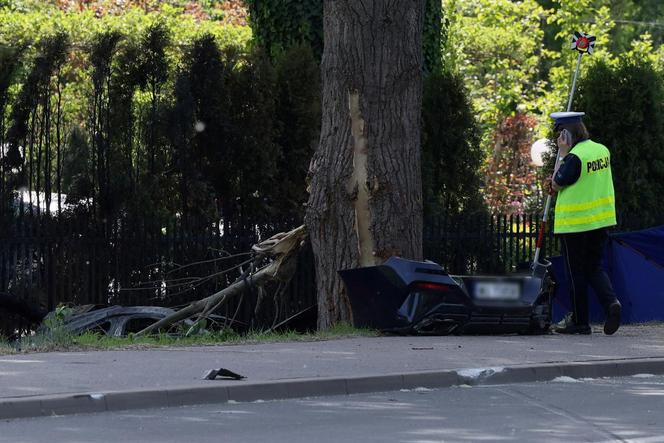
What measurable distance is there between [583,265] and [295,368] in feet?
13.4

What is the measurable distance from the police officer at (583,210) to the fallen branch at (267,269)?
8.87ft

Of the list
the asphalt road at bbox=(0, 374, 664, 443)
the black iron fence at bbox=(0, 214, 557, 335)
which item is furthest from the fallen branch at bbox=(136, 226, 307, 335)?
the asphalt road at bbox=(0, 374, 664, 443)

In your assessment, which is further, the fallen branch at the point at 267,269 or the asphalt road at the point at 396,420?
the fallen branch at the point at 267,269

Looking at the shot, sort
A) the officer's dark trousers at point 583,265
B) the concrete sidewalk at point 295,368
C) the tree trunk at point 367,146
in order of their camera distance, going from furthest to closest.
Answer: the tree trunk at point 367,146
the officer's dark trousers at point 583,265
the concrete sidewalk at point 295,368

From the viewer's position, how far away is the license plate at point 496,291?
12516 mm

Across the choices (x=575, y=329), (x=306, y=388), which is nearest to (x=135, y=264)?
(x=575, y=329)

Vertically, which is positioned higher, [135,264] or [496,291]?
[135,264]

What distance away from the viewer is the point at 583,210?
12.7 m

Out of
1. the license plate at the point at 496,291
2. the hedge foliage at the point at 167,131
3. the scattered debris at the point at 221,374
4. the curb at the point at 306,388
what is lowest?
the curb at the point at 306,388

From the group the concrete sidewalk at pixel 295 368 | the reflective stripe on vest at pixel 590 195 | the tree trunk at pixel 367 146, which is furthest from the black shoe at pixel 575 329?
the tree trunk at pixel 367 146

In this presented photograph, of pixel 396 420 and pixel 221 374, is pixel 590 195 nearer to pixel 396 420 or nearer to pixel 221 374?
pixel 221 374

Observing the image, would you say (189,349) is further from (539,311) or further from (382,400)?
(539,311)

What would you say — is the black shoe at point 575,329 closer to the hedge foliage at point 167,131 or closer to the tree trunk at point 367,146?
the tree trunk at point 367,146

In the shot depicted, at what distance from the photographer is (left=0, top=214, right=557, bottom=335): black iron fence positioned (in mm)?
14062
